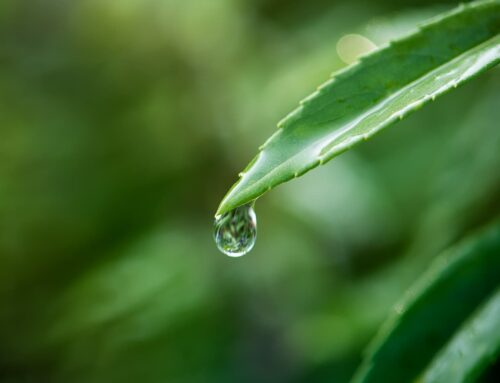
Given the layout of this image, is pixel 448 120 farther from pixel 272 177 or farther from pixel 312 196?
pixel 272 177

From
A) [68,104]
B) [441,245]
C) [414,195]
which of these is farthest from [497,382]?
[68,104]

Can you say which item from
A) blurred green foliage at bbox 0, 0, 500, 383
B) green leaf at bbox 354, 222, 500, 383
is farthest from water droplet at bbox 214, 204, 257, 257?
blurred green foliage at bbox 0, 0, 500, 383

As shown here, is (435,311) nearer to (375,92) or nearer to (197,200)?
(375,92)

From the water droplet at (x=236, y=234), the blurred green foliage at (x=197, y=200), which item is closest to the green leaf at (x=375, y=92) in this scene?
the water droplet at (x=236, y=234)

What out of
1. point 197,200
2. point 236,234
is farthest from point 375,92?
point 197,200

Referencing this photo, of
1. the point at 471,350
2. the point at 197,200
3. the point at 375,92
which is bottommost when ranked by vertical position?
the point at 471,350

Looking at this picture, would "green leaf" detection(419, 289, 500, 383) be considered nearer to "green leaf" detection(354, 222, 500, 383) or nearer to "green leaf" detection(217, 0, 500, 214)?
"green leaf" detection(354, 222, 500, 383)
